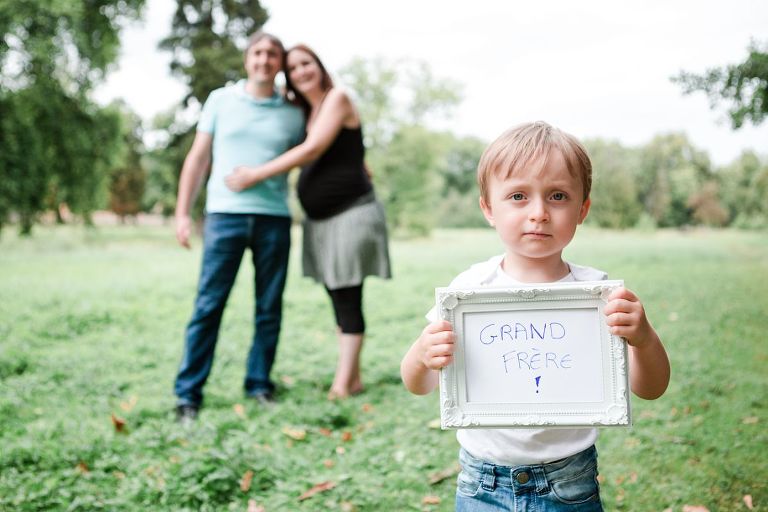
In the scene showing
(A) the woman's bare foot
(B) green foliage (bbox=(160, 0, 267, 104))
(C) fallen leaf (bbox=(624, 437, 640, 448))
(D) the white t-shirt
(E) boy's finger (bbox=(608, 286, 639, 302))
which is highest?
(B) green foliage (bbox=(160, 0, 267, 104))

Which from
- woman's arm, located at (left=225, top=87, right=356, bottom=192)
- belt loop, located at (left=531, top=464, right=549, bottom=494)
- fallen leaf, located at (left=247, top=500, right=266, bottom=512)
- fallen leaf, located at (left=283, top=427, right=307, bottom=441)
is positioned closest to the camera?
belt loop, located at (left=531, top=464, right=549, bottom=494)

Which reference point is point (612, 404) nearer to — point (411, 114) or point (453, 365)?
point (453, 365)

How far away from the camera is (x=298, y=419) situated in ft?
8.40

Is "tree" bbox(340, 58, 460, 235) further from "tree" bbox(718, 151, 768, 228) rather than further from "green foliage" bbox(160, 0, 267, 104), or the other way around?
"tree" bbox(718, 151, 768, 228)

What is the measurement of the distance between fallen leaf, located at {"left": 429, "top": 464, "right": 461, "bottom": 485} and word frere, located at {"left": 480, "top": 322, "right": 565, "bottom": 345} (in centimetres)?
110

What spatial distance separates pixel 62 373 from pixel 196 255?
21.7 feet

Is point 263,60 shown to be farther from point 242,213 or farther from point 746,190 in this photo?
point 746,190

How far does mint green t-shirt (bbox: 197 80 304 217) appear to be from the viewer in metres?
2.73

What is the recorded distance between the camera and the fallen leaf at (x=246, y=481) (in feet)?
6.44

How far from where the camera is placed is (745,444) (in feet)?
7.22

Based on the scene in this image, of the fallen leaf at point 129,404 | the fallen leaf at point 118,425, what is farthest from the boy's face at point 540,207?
the fallen leaf at point 129,404

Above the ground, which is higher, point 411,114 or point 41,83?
point 411,114

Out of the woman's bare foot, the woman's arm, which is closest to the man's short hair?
the woman's arm

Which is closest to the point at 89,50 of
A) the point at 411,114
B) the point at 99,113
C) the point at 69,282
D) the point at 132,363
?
the point at 99,113
